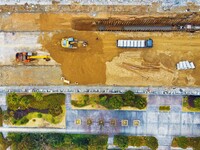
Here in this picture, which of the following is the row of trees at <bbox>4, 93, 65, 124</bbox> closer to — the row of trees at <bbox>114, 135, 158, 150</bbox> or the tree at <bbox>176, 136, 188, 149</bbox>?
the row of trees at <bbox>114, 135, 158, 150</bbox>

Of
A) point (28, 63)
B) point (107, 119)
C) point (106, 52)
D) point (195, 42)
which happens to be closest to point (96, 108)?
point (107, 119)

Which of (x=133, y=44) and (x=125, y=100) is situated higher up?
(x=133, y=44)

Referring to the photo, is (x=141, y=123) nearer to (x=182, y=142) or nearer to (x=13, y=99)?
(x=182, y=142)

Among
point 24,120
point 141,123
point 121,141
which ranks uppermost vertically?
point 24,120

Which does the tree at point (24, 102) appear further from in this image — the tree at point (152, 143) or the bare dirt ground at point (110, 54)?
the tree at point (152, 143)

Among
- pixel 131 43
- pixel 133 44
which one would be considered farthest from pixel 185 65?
pixel 131 43

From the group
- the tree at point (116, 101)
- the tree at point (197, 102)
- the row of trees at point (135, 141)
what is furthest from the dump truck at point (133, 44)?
the row of trees at point (135, 141)

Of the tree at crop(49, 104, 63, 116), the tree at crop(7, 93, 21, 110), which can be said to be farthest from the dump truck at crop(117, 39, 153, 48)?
the tree at crop(7, 93, 21, 110)
